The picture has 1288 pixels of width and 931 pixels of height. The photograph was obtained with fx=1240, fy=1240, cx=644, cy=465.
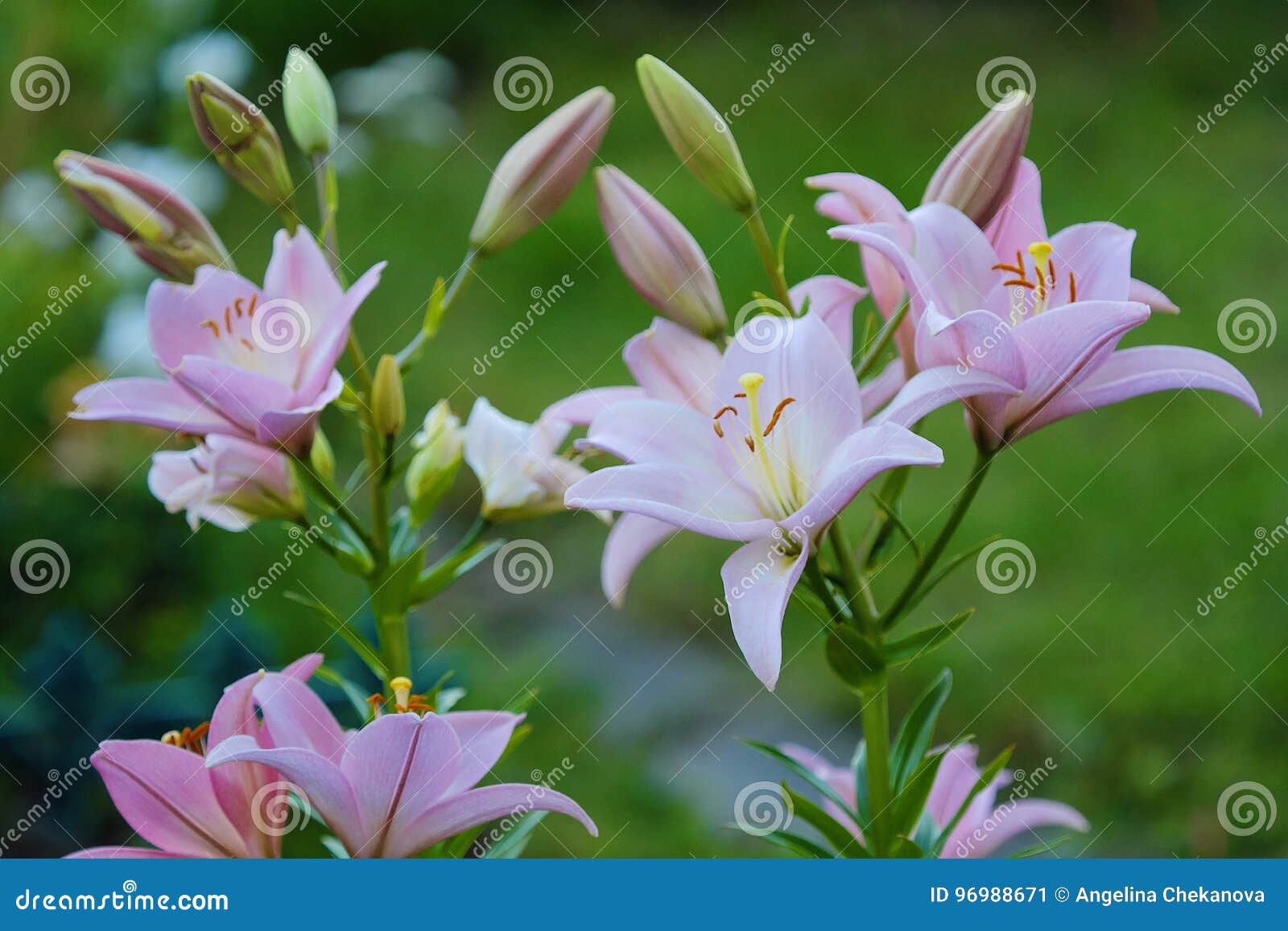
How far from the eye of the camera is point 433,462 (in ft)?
1.90

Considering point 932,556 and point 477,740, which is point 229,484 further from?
point 932,556

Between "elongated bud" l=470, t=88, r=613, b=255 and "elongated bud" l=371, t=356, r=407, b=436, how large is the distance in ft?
0.29

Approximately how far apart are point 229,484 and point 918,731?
1.01ft

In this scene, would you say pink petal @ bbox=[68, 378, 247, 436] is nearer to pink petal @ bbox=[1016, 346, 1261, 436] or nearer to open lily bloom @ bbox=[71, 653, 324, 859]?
open lily bloom @ bbox=[71, 653, 324, 859]

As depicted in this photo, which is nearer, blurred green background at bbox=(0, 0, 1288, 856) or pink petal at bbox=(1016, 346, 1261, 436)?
pink petal at bbox=(1016, 346, 1261, 436)

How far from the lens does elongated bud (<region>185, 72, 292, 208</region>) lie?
0.52 m

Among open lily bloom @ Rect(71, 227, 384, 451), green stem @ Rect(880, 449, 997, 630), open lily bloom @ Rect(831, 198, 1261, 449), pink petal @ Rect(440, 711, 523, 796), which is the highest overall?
open lily bloom @ Rect(831, 198, 1261, 449)

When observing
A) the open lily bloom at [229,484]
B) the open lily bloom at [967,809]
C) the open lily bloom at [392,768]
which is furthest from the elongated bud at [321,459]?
the open lily bloom at [967,809]

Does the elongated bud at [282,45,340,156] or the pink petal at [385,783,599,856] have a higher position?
the elongated bud at [282,45,340,156]

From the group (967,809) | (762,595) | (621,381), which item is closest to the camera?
(762,595)

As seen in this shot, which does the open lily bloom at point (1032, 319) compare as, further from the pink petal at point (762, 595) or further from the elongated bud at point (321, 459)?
the elongated bud at point (321, 459)

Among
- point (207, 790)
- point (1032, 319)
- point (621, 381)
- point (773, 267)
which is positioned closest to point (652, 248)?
point (773, 267)

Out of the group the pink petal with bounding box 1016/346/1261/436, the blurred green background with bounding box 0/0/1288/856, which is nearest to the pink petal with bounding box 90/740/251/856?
the blurred green background with bounding box 0/0/1288/856

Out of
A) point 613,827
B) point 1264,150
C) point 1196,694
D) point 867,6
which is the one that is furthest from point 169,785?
point 867,6
